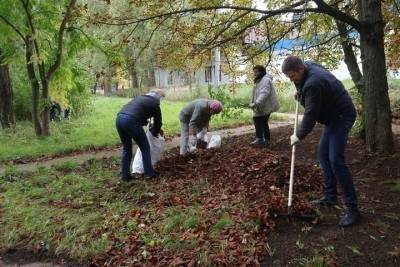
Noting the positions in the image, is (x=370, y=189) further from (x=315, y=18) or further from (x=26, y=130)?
(x=26, y=130)

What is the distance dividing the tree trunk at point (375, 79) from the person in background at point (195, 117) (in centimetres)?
236

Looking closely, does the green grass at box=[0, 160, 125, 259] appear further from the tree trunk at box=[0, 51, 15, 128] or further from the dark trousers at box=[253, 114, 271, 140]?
the tree trunk at box=[0, 51, 15, 128]

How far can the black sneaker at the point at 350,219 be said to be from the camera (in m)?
5.00

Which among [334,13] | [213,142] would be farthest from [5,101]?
[334,13]

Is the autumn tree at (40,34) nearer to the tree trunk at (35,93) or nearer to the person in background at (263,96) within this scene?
the tree trunk at (35,93)

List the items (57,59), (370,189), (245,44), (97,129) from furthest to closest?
1. (97,129)
2. (57,59)
3. (245,44)
4. (370,189)

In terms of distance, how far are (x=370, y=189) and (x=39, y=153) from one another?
732 centimetres

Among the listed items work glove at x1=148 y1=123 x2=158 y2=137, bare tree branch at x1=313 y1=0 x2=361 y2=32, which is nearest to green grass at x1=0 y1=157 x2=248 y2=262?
work glove at x1=148 y1=123 x2=158 y2=137

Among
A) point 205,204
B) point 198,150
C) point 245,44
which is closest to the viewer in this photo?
point 205,204

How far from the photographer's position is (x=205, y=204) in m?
5.94

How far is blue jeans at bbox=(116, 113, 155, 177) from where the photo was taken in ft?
23.2

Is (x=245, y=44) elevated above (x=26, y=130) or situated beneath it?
elevated above

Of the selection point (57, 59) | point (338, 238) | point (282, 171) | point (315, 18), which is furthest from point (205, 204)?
point (57, 59)

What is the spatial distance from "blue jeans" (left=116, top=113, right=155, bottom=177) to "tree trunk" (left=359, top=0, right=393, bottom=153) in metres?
3.55
